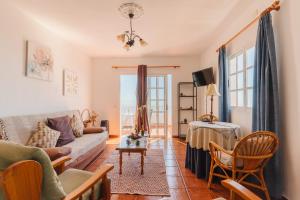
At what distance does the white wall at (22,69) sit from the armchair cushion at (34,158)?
187 cm

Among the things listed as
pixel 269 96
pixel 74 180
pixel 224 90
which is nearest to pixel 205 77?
pixel 224 90

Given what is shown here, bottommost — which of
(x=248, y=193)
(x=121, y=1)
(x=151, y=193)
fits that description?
(x=151, y=193)

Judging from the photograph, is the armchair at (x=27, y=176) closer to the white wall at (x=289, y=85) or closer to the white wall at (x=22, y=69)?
the white wall at (x=22, y=69)

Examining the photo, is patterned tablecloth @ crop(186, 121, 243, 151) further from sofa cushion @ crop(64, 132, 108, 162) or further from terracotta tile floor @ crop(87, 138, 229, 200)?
sofa cushion @ crop(64, 132, 108, 162)

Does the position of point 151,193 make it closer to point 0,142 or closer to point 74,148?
point 74,148

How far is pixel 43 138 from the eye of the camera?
2641 mm

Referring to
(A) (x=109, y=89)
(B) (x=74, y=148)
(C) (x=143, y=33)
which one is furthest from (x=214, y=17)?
Answer: (A) (x=109, y=89)

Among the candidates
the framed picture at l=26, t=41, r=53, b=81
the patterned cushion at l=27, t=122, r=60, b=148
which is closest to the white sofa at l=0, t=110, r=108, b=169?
the patterned cushion at l=27, t=122, r=60, b=148

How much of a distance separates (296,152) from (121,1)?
2.67m

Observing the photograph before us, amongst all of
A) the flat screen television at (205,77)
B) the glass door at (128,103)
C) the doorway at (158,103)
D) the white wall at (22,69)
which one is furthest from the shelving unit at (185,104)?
the white wall at (22,69)

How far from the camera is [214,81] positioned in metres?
4.34

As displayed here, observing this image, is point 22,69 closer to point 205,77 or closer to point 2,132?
point 2,132

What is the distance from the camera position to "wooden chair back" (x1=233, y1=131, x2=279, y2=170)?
1.93 meters

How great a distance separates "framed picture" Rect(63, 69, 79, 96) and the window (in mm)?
3430
